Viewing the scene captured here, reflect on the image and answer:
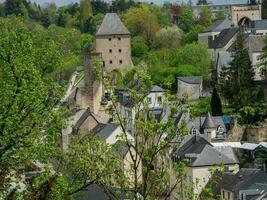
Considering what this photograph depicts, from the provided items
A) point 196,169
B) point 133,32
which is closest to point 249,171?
point 196,169

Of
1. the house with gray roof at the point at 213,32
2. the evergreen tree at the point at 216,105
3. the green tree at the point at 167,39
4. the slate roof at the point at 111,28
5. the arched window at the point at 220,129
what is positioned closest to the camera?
the arched window at the point at 220,129

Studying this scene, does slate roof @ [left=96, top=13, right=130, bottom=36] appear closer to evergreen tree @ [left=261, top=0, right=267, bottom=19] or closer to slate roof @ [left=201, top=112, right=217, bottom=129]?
slate roof @ [left=201, top=112, right=217, bottom=129]

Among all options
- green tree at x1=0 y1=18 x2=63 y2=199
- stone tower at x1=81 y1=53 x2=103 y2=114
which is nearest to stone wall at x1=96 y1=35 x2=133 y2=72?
stone tower at x1=81 y1=53 x2=103 y2=114

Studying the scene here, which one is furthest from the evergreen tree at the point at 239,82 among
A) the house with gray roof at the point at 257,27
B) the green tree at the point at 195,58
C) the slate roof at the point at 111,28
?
the house with gray roof at the point at 257,27

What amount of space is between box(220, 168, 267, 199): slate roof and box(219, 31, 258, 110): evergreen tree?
1462cm

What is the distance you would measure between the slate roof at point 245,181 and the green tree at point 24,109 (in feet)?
61.3

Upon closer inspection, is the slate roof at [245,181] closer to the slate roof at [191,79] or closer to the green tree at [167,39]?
the slate roof at [191,79]

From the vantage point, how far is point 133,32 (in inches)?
3447

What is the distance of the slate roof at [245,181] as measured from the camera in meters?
33.8

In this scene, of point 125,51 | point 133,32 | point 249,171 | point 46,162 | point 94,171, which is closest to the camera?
point 94,171

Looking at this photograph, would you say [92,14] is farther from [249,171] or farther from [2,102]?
[2,102]

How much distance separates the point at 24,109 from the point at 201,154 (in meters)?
24.4

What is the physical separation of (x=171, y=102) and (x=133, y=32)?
7587 centimetres

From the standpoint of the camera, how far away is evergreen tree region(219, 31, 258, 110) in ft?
167
